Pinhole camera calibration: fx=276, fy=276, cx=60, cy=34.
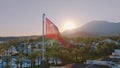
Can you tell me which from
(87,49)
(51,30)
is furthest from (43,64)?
(87,49)

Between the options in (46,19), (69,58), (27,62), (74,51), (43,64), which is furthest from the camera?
(27,62)

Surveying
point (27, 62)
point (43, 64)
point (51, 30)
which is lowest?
point (27, 62)

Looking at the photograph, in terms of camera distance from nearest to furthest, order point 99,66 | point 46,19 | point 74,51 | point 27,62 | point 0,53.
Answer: point 46,19 < point 99,66 < point 74,51 < point 27,62 < point 0,53

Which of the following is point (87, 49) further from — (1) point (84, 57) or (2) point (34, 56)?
(2) point (34, 56)

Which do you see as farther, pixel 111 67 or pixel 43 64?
pixel 111 67

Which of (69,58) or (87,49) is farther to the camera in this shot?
(87,49)

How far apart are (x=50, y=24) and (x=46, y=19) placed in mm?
270

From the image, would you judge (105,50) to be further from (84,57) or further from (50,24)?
(50,24)

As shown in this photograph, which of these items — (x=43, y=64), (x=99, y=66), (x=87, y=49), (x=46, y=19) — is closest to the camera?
(x=43, y=64)

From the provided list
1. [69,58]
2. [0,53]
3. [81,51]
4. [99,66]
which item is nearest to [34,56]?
[69,58]

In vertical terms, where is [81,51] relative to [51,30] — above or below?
below

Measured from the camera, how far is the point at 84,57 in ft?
110

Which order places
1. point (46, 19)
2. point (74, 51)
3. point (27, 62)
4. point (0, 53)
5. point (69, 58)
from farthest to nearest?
point (0, 53), point (27, 62), point (74, 51), point (69, 58), point (46, 19)

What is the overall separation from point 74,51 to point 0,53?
1945 cm
